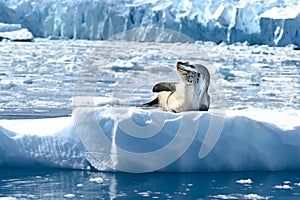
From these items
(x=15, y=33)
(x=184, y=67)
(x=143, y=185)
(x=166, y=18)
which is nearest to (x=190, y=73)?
(x=184, y=67)

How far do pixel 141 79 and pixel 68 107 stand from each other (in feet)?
14.3

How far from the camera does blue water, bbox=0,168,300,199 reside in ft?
9.43

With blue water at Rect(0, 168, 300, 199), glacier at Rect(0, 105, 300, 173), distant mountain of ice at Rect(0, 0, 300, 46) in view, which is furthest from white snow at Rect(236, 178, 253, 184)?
distant mountain of ice at Rect(0, 0, 300, 46)

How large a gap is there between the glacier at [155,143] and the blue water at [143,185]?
79 millimetres

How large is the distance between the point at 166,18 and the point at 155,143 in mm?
31213

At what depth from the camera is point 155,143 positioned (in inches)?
133

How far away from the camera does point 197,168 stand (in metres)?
3.45

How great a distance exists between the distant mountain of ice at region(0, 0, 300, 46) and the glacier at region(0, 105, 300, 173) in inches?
1088

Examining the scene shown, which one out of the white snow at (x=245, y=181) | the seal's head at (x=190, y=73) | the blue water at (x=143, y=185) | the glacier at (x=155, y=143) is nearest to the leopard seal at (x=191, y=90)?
the seal's head at (x=190, y=73)

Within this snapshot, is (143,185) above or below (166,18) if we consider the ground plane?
below

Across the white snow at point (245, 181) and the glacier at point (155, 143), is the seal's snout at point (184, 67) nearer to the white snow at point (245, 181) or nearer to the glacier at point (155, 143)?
the glacier at point (155, 143)

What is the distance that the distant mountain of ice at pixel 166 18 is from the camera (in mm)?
31750

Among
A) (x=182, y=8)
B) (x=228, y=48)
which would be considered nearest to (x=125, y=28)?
(x=182, y=8)

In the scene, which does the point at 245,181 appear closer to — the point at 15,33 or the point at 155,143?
the point at 155,143
